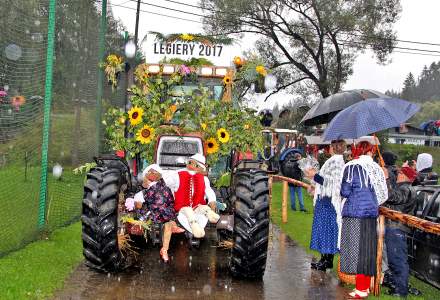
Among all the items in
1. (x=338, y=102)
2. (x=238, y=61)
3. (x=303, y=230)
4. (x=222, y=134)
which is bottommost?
(x=303, y=230)

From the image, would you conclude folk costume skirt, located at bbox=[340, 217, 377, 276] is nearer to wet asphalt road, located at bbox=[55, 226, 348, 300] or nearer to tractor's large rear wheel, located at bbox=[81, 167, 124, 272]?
wet asphalt road, located at bbox=[55, 226, 348, 300]

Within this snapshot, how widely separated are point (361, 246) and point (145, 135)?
3068 millimetres

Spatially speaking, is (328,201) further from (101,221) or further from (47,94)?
(47,94)

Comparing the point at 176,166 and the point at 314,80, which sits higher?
the point at 314,80

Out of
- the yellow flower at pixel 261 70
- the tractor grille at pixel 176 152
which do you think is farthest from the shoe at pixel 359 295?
the yellow flower at pixel 261 70

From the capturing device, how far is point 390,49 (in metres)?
28.8

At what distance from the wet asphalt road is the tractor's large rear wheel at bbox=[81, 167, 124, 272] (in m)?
0.27

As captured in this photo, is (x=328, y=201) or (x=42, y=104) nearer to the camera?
(x=328, y=201)

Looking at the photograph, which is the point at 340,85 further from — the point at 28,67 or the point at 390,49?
the point at 28,67

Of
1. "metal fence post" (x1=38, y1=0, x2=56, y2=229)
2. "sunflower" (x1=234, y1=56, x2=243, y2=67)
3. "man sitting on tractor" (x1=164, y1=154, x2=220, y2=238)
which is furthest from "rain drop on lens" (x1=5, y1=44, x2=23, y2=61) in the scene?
"sunflower" (x1=234, y1=56, x2=243, y2=67)

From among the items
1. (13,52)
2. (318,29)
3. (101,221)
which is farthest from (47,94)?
(318,29)

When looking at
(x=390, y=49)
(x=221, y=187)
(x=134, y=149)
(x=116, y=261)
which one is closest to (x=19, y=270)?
(x=116, y=261)

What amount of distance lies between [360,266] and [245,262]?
124 centimetres

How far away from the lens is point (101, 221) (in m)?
6.08
